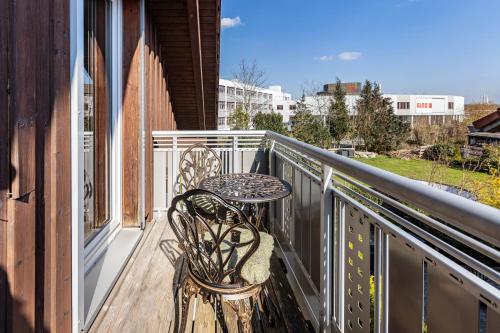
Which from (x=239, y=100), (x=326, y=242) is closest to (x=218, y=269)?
(x=326, y=242)

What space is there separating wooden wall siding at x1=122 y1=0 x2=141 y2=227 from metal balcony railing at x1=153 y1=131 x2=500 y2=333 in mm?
1412

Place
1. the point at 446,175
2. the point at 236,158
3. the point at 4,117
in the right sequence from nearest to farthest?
the point at 4,117, the point at 236,158, the point at 446,175

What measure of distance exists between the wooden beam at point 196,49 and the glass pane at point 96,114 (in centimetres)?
157

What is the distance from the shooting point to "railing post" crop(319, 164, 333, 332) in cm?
177

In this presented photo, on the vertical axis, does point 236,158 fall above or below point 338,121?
below

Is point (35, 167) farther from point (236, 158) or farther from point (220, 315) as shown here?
point (236, 158)

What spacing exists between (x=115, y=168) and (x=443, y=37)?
36.5 metres

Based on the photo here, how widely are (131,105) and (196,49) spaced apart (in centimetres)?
263

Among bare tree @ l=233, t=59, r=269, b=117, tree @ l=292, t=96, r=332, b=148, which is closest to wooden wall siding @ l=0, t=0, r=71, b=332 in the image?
tree @ l=292, t=96, r=332, b=148

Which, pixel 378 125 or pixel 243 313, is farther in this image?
pixel 378 125

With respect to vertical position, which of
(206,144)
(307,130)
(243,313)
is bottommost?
(243,313)

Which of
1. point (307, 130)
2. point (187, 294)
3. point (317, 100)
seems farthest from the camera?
point (317, 100)

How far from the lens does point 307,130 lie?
1883 cm

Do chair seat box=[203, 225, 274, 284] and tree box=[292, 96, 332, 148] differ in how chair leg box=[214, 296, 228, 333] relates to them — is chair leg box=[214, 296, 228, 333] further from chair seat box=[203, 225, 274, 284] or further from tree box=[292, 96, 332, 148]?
tree box=[292, 96, 332, 148]
